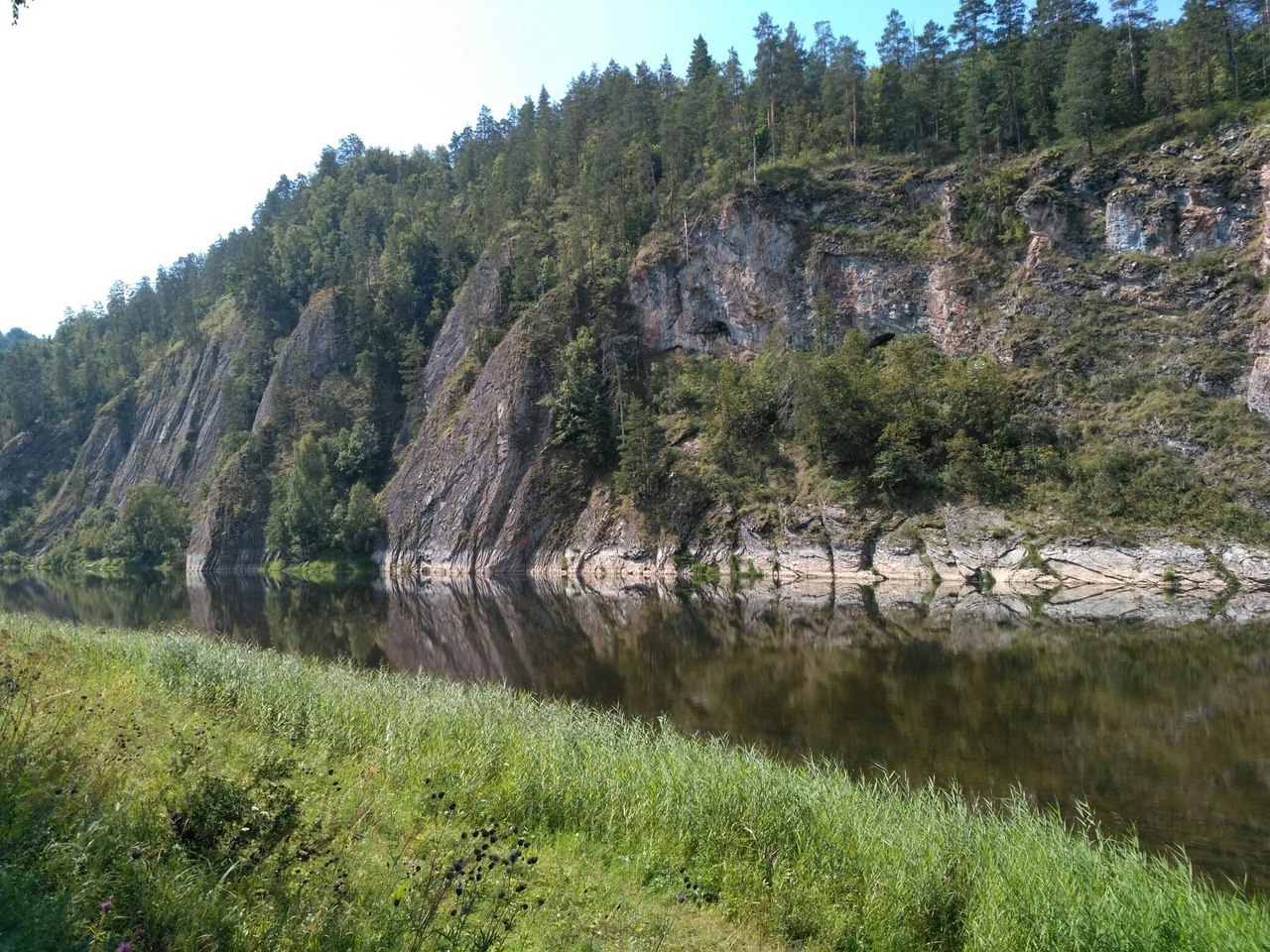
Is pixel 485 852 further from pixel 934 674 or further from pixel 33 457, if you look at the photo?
pixel 33 457

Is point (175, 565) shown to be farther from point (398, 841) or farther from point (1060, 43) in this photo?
point (1060, 43)

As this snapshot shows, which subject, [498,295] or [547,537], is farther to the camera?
[498,295]

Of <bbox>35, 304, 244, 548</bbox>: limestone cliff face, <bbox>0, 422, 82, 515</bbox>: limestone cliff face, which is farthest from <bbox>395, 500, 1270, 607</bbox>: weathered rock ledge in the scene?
<bbox>0, 422, 82, 515</bbox>: limestone cliff face

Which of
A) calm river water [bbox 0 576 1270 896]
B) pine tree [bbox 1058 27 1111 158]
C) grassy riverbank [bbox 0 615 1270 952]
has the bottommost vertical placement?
calm river water [bbox 0 576 1270 896]

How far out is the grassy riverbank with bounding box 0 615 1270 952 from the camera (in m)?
5.27

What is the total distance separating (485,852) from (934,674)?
18203mm

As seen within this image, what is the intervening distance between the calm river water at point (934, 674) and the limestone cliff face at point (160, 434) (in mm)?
67087

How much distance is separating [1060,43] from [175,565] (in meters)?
113

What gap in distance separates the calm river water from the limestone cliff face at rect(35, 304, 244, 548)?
220 feet

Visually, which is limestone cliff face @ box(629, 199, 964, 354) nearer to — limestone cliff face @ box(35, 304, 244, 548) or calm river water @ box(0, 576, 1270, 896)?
calm river water @ box(0, 576, 1270, 896)

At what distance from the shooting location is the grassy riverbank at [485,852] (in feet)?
17.3

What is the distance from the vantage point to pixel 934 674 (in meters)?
22.1

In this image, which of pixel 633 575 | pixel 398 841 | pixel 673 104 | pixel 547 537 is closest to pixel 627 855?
pixel 398 841

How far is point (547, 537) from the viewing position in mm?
66312
